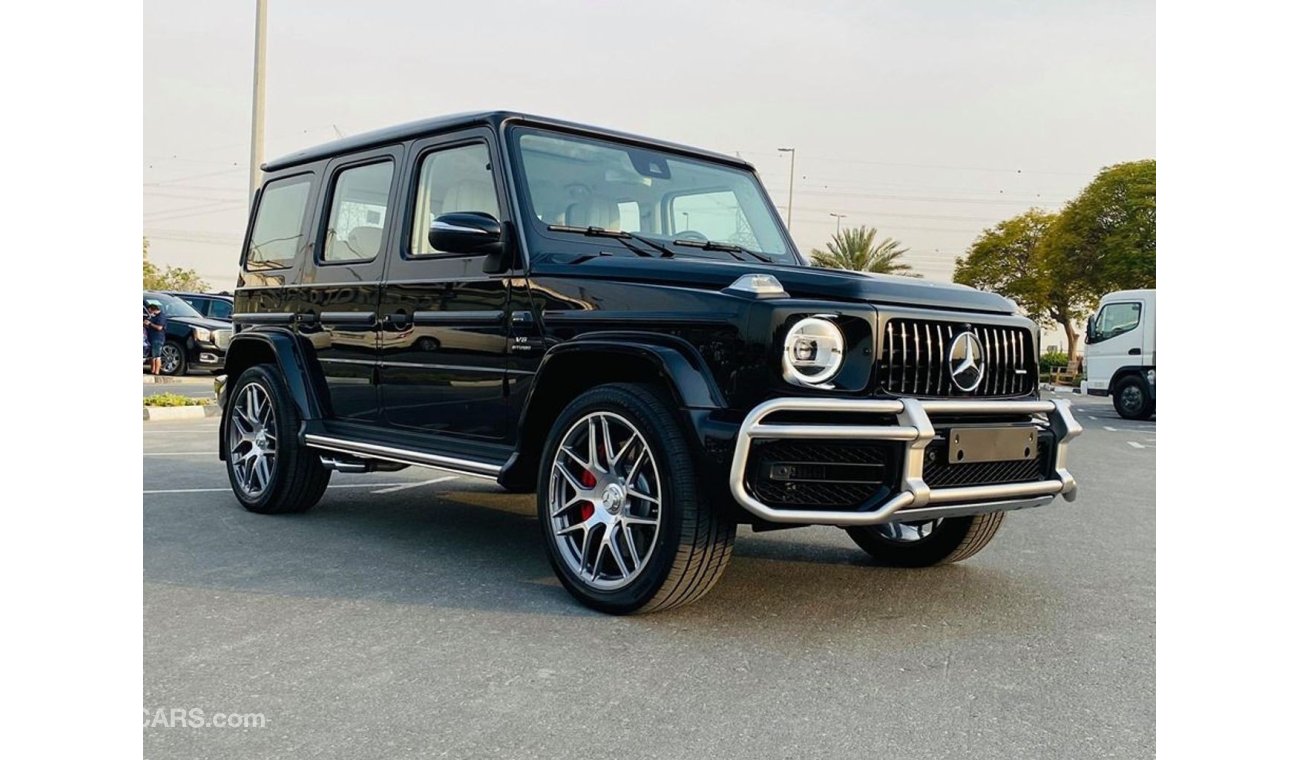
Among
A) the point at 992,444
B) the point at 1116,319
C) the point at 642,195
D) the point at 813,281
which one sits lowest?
the point at 992,444

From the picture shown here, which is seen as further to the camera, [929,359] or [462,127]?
[462,127]

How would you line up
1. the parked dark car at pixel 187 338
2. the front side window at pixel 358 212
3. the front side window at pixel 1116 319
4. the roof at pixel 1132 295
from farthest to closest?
the roof at pixel 1132 295, the front side window at pixel 1116 319, the parked dark car at pixel 187 338, the front side window at pixel 358 212

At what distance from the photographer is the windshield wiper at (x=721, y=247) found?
210 inches

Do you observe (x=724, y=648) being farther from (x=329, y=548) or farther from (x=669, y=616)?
(x=329, y=548)

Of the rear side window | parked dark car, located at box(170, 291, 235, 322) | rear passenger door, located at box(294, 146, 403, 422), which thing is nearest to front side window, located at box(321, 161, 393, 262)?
rear passenger door, located at box(294, 146, 403, 422)

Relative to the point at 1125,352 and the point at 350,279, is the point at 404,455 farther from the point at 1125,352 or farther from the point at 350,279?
the point at 1125,352

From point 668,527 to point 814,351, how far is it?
81cm

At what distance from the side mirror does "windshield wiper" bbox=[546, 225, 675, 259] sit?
0.29 meters

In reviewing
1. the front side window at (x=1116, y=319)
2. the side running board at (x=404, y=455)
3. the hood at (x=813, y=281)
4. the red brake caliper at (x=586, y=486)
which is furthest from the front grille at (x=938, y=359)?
the front side window at (x=1116, y=319)

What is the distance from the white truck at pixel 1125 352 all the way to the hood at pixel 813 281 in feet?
58.5

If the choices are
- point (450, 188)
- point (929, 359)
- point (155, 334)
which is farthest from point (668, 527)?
point (155, 334)

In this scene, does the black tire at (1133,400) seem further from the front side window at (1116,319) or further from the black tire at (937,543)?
the black tire at (937,543)

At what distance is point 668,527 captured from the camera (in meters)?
4.03

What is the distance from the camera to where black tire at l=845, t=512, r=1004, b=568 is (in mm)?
5141
